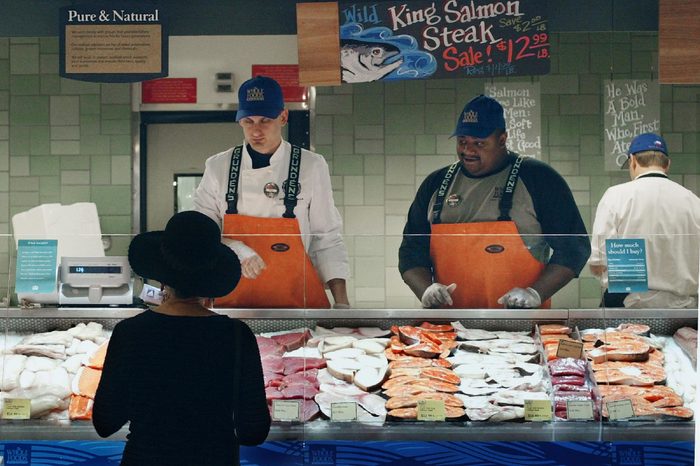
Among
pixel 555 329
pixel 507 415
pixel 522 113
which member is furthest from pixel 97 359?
pixel 522 113

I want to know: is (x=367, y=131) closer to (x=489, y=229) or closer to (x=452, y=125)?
(x=452, y=125)

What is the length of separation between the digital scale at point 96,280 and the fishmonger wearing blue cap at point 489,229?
3.51 feet

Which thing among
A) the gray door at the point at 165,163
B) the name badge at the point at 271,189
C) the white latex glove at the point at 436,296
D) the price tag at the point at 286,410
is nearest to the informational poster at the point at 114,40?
the gray door at the point at 165,163

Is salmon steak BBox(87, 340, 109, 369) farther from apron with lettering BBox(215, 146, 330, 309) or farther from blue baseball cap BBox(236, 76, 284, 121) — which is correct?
blue baseball cap BBox(236, 76, 284, 121)

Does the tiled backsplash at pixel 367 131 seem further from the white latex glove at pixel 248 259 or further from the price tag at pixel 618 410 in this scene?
the price tag at pixel 618 410

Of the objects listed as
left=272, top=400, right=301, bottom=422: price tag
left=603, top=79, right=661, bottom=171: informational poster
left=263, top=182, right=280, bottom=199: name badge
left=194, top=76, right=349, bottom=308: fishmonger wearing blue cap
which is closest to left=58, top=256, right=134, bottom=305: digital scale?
left=272, top=400, right=301, bottom=422: price tag

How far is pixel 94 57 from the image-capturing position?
196 inches

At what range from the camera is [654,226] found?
4.66 m

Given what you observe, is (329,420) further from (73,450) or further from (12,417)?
(12,417)

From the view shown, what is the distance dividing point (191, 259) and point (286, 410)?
1.00 m

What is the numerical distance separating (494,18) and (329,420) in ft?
7.93

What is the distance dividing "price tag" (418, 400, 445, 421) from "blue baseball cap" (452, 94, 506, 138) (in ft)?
6.40

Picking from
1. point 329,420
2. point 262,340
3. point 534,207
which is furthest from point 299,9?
point 329,420

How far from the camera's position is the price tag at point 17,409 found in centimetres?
350
